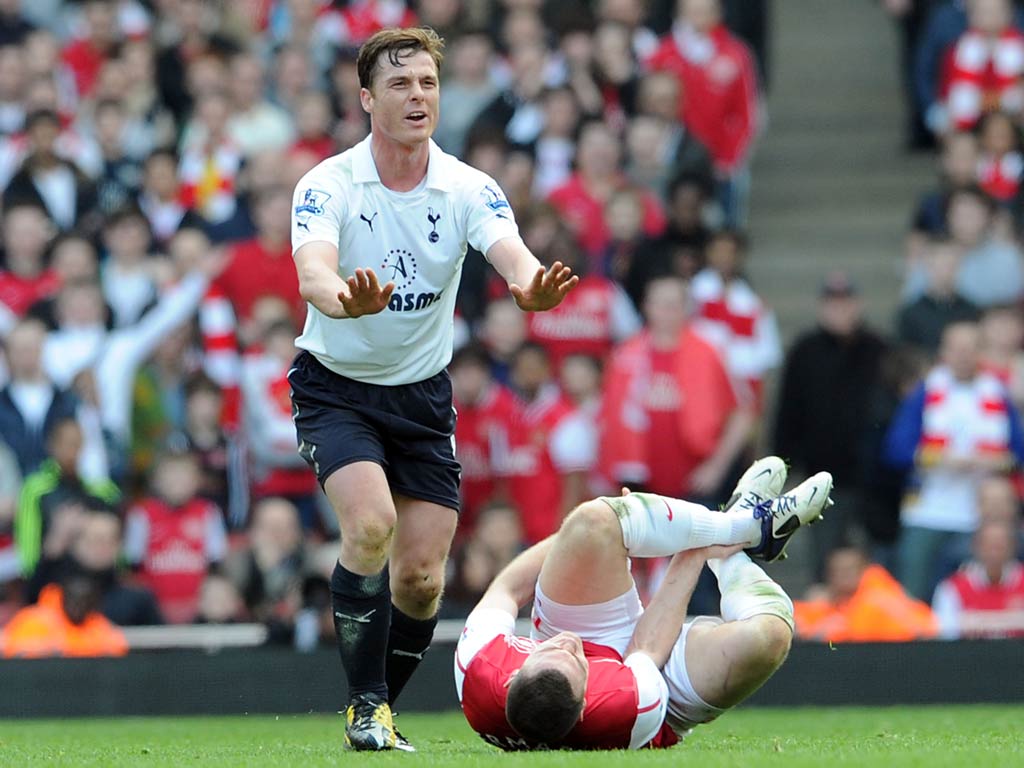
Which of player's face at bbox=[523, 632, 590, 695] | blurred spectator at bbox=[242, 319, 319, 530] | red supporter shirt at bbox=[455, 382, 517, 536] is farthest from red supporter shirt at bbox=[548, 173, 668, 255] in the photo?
player's face at bbox=[523, 632, 590, 695]

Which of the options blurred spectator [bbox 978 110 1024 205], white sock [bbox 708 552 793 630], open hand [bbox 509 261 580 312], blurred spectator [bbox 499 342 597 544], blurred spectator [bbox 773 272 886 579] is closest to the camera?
open hand [bbox 509 261 580 312]

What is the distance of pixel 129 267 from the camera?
1327cm

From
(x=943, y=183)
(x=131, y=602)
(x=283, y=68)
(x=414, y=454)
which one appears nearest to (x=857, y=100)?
(x=943, y=183)

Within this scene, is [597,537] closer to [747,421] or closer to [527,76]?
[747,421]

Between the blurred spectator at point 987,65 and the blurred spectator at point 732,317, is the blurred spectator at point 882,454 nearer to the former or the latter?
the blurred spectator at point 732,317

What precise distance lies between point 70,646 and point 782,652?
17.4ft

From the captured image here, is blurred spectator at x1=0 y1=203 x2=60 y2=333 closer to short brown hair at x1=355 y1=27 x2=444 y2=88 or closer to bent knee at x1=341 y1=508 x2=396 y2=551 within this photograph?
short brown hair at x1=355 y1=27 x2=444 y2=88

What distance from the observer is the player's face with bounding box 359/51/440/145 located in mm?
7504

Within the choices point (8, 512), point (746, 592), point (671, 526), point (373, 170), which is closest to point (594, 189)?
point (8, 512)

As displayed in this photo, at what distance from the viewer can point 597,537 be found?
7348mm

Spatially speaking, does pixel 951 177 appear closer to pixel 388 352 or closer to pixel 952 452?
pixel 952 452

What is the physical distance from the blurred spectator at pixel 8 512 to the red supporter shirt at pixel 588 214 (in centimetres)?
368

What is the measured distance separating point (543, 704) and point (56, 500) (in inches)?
229

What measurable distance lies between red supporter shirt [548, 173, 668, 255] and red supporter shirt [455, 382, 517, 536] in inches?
54.0
